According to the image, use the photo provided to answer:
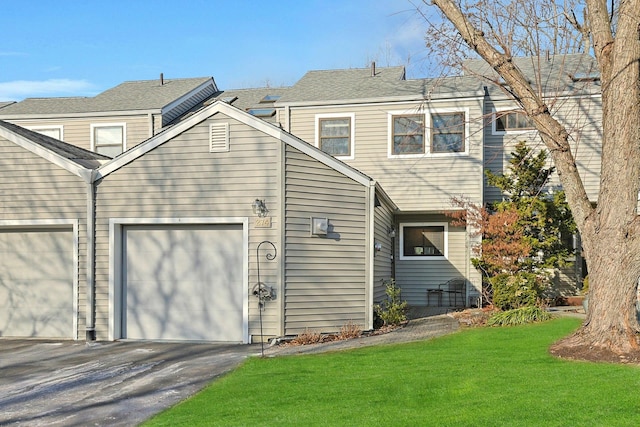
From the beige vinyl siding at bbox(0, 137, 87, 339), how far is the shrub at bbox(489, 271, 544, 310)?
8880 mm

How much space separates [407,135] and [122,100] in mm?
9858

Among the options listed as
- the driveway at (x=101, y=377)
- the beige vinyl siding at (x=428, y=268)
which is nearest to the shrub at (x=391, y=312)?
the driveway at (x=101, y=377)

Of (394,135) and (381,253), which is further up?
(394,135)

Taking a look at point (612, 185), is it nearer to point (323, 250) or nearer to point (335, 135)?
point (323, 250)

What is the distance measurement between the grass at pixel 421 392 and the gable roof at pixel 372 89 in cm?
873

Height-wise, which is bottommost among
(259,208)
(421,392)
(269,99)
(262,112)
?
(421,392)

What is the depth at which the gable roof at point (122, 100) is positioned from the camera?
65.1 feet

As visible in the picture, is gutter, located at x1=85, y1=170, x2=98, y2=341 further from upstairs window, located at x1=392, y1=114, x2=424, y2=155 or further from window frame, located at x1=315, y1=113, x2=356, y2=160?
upstairs window, located at x1=392, y1=114, x2=424, y2=155

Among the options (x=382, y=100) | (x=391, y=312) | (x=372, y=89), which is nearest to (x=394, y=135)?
(x=382, y=100)

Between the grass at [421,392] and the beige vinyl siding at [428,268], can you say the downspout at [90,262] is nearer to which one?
the grass at [421,392]

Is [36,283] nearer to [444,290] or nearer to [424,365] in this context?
[424,365]

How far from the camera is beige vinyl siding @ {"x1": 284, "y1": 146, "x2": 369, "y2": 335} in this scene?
38.4ft

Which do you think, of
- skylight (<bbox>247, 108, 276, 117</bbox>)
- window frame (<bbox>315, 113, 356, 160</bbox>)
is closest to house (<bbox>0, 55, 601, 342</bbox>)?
window frame (<bbox>315, 113, 356, 160</bbox>)

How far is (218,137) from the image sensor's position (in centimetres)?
1187
